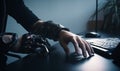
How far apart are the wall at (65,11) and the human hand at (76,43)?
5.09 feet

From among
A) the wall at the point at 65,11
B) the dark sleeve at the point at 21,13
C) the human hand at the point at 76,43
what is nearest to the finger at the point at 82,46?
the human hand at the point at 76,43

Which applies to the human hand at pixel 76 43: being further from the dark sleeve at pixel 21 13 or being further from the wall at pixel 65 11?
the wall at pixel 65 11

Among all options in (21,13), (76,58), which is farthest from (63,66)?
(21,13)

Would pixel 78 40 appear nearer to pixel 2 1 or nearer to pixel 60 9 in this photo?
pixel 2 1

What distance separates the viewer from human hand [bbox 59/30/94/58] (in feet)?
2.24

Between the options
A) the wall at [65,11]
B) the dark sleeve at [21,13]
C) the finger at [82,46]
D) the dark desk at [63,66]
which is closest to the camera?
the dark desk at [63,66]

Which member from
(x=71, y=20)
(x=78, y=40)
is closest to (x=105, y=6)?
(x=71, y=20)

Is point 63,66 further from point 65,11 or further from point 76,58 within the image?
point 65,11

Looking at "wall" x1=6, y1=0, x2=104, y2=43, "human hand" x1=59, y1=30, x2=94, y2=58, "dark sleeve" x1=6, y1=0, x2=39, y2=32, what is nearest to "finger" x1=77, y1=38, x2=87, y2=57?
"human hand" x1=59, y1=30, x2=94, y2=58

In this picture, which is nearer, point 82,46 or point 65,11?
point 82,46

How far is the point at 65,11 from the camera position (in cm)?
230

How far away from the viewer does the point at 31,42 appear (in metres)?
0.67

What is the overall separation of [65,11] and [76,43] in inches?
63.8

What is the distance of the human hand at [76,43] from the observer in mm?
684
